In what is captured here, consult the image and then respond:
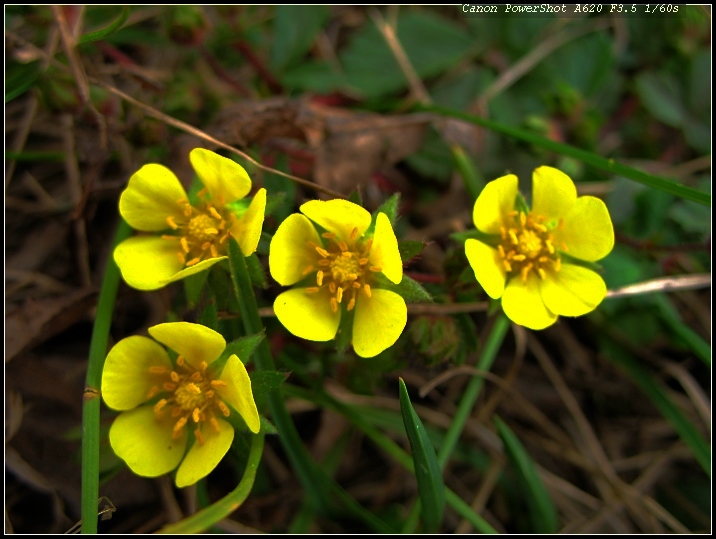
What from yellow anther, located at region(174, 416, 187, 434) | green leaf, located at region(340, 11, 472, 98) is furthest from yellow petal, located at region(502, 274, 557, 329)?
green leaf, located at region(340, 11, 472, 98)

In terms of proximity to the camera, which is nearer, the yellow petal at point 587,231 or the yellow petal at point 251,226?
the yellow petal at point 251,226

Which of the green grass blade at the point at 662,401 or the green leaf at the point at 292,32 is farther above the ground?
the green leaf at the point at 292,32

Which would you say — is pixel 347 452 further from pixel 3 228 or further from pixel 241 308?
pixel 3 228

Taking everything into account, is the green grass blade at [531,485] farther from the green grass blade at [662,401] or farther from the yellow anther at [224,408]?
the yellow anther at [224,408]

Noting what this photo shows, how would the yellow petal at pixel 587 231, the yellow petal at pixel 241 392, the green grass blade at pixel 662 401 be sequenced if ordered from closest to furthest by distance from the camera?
the yellow petal at pixel 241 392 < the yellow petal at pixel 587 231 < the green grass blade at pixel 662 401

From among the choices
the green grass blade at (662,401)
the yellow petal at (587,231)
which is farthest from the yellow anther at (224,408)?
the green grass blade at (662,401)

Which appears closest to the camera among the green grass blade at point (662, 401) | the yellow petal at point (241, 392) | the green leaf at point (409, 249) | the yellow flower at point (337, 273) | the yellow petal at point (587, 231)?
the yellow petal at point (241, 392)

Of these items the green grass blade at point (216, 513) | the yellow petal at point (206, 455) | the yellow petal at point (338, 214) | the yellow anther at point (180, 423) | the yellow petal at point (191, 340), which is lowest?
the green grass blade at point (216, 513)

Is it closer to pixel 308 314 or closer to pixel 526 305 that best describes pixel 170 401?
pixel 308 314
